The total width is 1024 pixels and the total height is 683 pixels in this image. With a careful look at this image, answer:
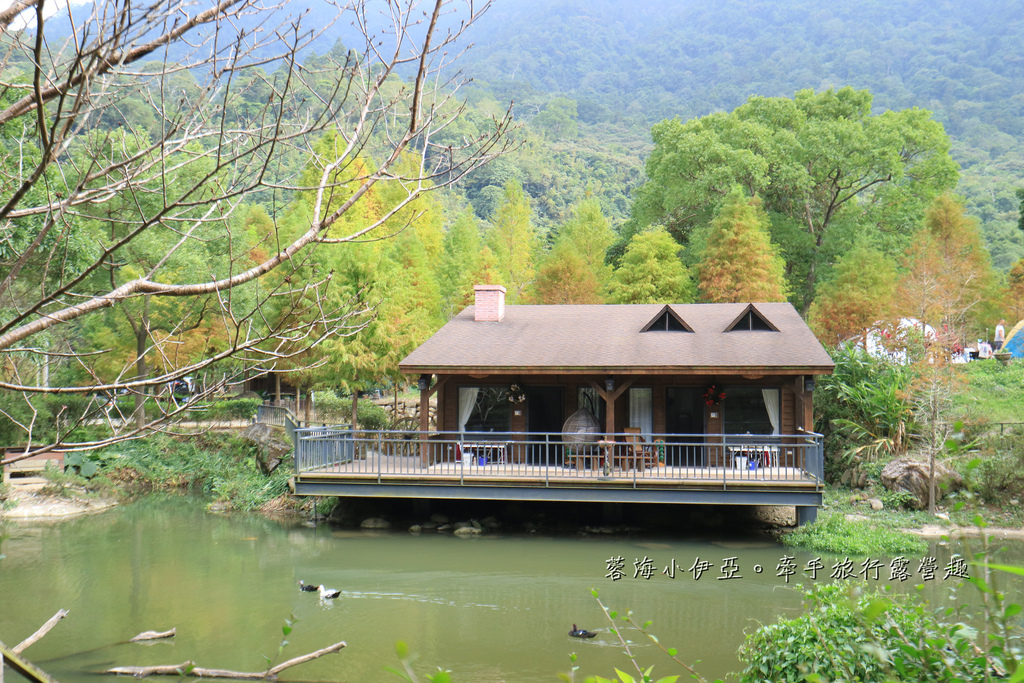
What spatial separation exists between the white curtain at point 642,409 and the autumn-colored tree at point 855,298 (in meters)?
10.0

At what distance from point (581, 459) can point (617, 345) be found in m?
2.98

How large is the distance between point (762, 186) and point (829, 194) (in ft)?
15.3

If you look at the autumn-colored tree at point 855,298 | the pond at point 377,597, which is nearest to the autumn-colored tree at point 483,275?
the autumn-colored tree at point 855,298

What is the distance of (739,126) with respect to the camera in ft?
123

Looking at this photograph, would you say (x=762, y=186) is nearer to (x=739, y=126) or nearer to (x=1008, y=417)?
(x=739, y=126)

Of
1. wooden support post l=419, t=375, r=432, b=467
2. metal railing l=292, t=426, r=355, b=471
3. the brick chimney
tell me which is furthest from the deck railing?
the brick chimney

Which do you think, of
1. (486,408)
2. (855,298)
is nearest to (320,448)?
(486,408)

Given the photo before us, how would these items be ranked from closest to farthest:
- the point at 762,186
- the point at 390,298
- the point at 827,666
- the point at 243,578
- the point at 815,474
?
the point at 827,666, the point at 243,578, the point at 815,474, the point at 390,298, the point at 762,186

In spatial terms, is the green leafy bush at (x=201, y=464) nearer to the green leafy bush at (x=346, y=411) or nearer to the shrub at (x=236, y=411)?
the shrub at (x=236, y=411)

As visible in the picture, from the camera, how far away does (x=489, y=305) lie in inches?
807

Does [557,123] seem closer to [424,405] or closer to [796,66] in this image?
[796,66]

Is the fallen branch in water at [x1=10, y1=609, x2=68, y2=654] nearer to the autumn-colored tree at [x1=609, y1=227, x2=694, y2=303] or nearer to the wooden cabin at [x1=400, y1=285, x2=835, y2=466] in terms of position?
the wooden cabin at [x1=400, y1=285, x2=835, y2=466]

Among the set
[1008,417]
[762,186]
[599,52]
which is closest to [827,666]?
[1008,417]

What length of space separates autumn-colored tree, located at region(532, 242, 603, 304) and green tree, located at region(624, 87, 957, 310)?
312 inches
